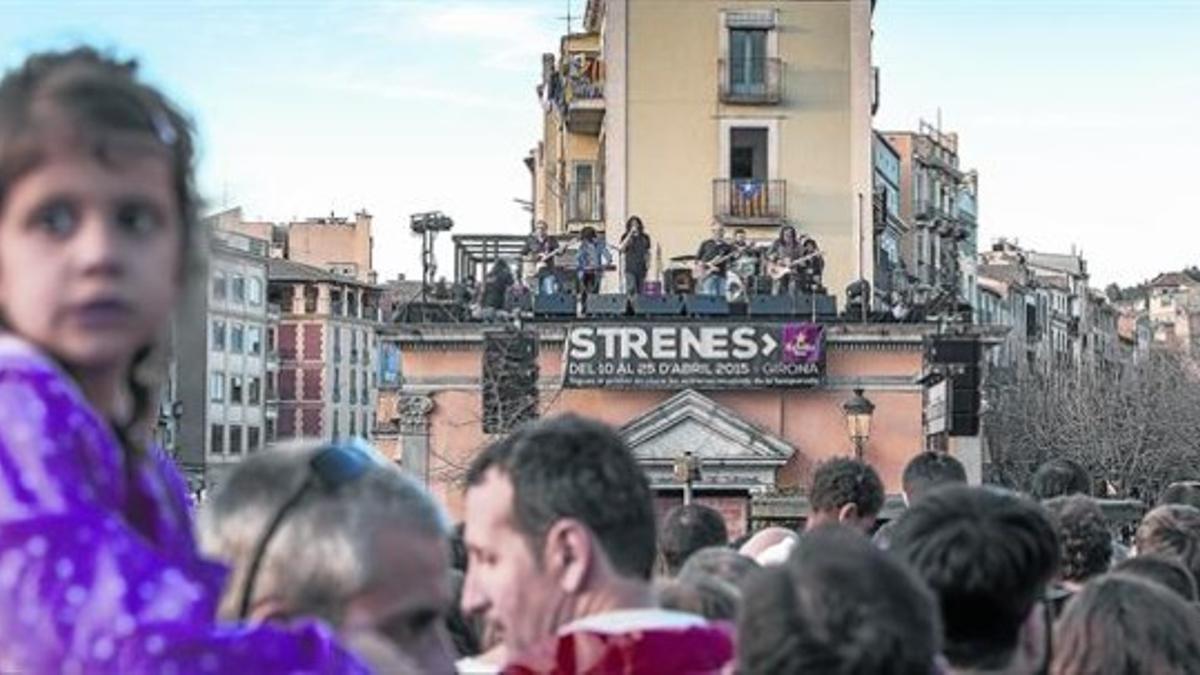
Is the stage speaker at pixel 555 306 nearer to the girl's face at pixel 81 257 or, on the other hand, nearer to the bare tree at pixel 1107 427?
the bare tree at pixel 1107 427

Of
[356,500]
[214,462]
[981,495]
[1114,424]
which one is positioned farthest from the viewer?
[214,462]

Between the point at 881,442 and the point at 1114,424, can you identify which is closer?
the point at 881,442

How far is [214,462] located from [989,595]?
8088 cm

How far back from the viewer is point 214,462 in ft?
271

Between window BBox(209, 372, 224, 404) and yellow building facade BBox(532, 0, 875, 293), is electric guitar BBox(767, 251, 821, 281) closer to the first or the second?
yellow building facade BBox(532, 0, 875, 293)

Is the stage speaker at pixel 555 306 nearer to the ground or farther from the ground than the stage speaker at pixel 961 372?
farther from the ground

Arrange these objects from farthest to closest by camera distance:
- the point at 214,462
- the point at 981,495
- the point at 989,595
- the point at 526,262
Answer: the point at 214,462 < the point at 526,262 < the point at 981,495 < the point at 989,595

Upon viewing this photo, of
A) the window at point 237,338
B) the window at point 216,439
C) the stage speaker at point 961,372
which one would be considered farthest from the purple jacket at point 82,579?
the window at point 237,338

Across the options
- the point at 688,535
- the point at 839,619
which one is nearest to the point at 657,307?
the point at 688,535

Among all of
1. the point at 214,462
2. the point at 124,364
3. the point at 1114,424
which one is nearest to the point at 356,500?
the point at 124,364

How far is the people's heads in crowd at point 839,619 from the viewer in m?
2.54

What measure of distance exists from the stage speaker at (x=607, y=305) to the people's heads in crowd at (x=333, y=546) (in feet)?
95.0

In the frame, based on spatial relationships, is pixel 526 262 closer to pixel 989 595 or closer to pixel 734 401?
pixel 734 401

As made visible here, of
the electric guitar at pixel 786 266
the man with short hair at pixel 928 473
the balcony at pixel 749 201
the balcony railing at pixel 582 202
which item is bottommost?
the man with short hair at pixel 928 473
